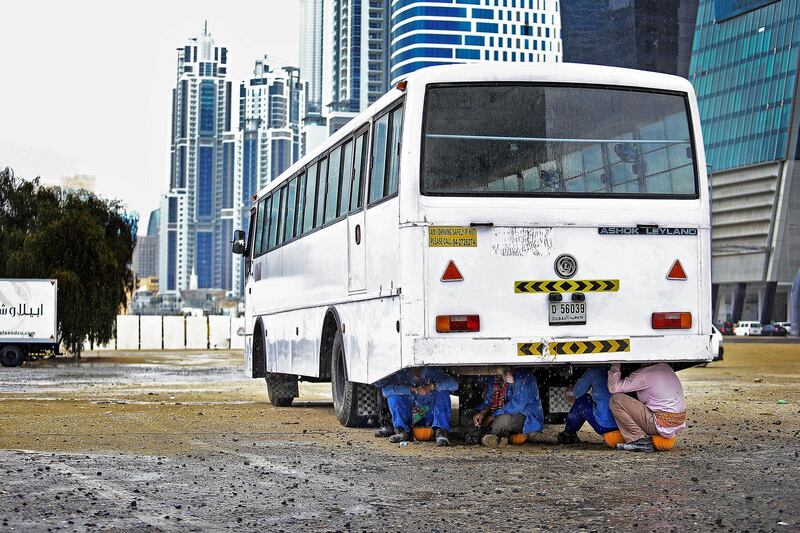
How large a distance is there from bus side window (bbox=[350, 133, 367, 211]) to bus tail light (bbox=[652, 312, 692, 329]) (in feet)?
10.9

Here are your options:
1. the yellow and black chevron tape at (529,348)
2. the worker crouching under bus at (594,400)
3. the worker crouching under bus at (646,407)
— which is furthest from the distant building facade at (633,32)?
the yellow and black chevron tape at (529,348)

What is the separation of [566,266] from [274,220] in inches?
335

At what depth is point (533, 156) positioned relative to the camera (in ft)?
40.1

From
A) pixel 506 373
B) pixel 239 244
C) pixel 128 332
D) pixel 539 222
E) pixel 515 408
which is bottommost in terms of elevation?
pixel 515 408

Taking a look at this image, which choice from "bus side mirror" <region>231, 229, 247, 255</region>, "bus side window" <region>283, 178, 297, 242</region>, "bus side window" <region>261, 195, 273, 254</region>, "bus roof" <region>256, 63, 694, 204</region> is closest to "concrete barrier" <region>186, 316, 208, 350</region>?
"bus side mirror" <region>231, 229, 247, 255</region>

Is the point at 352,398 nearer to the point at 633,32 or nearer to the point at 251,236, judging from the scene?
the point at 251,236

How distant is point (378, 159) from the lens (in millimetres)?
13195

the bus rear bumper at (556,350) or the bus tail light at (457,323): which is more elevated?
the bus tail light at (457,323)

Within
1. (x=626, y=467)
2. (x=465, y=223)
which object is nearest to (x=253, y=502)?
(x=626, y=467)

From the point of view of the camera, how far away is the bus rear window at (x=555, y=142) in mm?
12055

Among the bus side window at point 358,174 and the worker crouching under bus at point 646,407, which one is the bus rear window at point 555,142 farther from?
the bus side window at point 358,174

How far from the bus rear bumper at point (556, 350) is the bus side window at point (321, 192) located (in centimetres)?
461

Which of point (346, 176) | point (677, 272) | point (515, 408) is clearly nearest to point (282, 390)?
point (346, 176)

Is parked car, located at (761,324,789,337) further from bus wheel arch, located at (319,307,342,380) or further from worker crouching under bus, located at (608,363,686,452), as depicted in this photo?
worker crouching under bus, located at (608,363,686,452)
